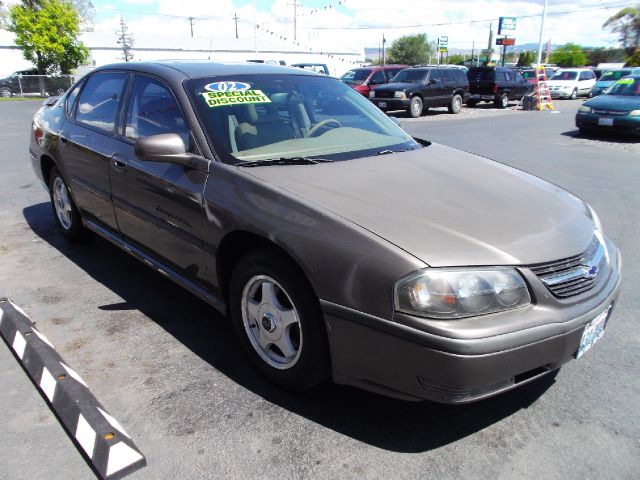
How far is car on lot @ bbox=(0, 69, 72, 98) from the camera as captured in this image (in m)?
28.7

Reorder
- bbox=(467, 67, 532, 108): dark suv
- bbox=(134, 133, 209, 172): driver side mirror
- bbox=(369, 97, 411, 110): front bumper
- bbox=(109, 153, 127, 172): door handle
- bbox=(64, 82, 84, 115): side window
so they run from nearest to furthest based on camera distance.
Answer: bbox=(134, 133, 209, 172): driver side mirror → bbox=(109, 153, 127, 172): door handle → bbox=(64, 82, 84, 115): side window → bbox=(369, 97, 411, 110): front bumper → bbox=(467, 67, 532, 108): dark suv

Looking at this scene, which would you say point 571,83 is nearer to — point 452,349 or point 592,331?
point 592,331

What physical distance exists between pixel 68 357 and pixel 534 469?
2.59 m

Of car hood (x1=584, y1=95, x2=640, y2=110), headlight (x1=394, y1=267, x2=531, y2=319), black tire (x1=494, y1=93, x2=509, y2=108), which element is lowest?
black tire (x1=494, y1=93, x2=509, y2=108)

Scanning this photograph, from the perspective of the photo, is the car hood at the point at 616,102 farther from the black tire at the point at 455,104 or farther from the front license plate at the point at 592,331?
the front license plate at the point at 592,331

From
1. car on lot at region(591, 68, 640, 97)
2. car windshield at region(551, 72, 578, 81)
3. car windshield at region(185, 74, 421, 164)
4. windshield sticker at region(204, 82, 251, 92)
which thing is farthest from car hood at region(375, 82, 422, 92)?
windshield sticker at region(204, 82, 251, 92)

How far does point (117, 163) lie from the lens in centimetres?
371

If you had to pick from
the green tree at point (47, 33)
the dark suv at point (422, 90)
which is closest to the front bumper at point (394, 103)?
the dark suv at point (422, 90)

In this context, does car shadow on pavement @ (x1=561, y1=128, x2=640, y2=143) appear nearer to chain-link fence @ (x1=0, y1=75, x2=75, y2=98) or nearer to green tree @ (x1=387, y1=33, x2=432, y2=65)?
chain-link fence @ (x1=0, y1=75, x2=75, y2=98)

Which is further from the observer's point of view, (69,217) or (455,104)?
(455,104)

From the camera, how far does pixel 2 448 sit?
2.41 m

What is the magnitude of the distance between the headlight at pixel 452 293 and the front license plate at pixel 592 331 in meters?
0.49

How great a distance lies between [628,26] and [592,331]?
70.3 m

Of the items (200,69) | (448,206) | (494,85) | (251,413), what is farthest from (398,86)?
(251,413)
